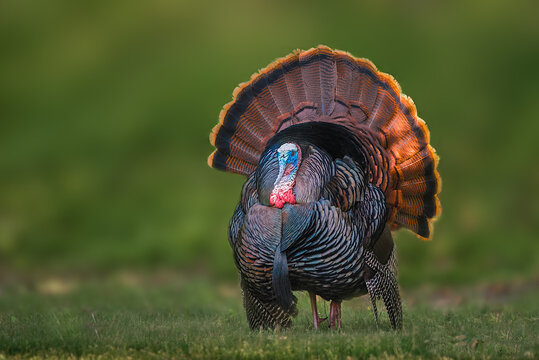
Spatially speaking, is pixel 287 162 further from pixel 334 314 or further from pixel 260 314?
pixel 334 314

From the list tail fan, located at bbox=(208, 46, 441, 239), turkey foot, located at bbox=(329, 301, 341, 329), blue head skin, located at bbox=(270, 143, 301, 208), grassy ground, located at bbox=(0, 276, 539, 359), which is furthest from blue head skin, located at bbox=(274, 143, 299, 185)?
turkey foot, located at bbox=(329, 301, 341, 329)

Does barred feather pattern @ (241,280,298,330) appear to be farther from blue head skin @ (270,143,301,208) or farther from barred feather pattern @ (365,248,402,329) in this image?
blue head skin @ (270,143,301,208)

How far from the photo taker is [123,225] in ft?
43.9

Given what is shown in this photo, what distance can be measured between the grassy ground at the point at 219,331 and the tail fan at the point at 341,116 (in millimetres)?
1169

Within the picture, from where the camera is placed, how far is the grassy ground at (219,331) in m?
5.45

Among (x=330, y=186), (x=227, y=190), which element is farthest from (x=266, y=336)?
(x=227, y=190)

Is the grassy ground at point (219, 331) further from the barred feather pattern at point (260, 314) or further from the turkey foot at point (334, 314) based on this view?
the turkey foot at point (334, 314)

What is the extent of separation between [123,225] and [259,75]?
22.0 feet

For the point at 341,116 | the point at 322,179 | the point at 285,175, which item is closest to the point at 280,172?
the point at 285,175

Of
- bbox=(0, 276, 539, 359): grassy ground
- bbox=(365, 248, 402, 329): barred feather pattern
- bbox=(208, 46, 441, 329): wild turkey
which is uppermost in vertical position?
bbox=(208, 46, 441, 329): wild turkey

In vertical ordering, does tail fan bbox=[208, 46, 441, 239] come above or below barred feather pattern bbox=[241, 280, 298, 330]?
above

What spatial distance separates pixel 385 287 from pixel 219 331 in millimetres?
1475

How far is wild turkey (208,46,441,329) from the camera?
618cm

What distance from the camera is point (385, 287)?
668 cm
